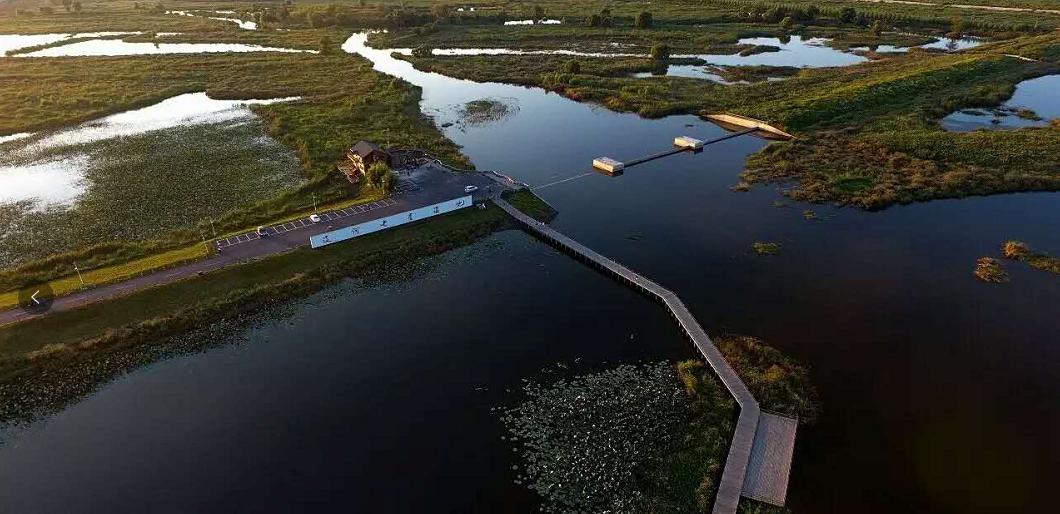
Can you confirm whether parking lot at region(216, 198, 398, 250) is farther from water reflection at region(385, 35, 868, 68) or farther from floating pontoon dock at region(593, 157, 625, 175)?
water reflection at region(385, 35, 868, 68)

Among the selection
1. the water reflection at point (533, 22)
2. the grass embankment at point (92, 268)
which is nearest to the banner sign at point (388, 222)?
the grass embankment at point (92, 268)

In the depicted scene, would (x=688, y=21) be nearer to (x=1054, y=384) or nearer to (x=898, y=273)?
(x=898, y=273)

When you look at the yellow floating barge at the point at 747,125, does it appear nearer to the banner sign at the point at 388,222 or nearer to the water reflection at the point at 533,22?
the banner sign at the point at 388,222

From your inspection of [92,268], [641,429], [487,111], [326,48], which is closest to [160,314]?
[92,268]

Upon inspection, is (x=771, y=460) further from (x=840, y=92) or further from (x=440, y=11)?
(x=440, y=11)

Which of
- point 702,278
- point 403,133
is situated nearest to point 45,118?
point 403,133
